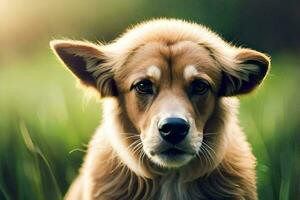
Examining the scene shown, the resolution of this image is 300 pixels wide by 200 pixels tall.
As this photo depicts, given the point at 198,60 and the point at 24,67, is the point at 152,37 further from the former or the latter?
the point at 24,67

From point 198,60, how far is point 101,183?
1.68ft

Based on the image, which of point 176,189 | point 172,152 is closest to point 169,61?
point 172,152

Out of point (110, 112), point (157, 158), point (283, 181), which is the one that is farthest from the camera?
point (283, 181)

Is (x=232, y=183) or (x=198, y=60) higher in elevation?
(x=198, y=60)

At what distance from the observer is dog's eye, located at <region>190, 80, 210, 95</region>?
7.34 ft

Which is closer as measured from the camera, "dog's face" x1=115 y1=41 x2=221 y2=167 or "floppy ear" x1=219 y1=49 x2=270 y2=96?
"dog's face" x1=115 y1=41 x2=221 y2=167

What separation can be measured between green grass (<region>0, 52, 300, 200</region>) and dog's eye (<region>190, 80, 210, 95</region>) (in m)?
0.35

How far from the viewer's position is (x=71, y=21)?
2.70 metres

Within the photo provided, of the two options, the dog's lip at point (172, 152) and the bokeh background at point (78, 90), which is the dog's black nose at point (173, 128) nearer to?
the dog's lip at point (172, 152)

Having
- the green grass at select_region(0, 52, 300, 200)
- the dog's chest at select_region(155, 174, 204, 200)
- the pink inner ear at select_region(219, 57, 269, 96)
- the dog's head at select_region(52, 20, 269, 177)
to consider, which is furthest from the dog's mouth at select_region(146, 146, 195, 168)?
the green grass at select_region(0, 52, 300, 200)

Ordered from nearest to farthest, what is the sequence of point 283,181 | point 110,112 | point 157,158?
1. point 157,158
2. point 110,112
3. point 283,181

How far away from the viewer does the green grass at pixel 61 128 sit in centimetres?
260

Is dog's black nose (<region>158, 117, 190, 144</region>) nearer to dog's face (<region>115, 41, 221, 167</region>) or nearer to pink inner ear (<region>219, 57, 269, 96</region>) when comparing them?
dog's face (<region>115, 41, 221, 167</region>)

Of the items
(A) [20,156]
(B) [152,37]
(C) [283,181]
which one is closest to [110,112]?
(B) [152,37]
